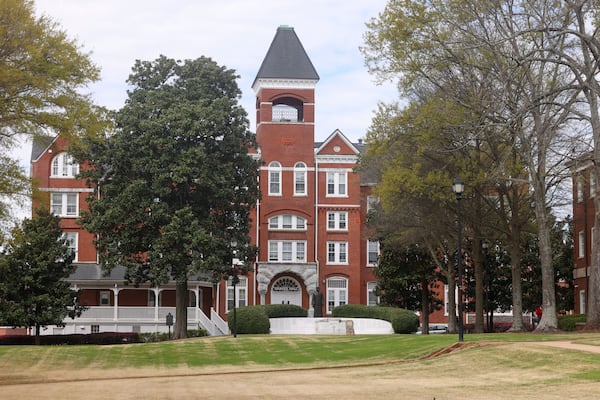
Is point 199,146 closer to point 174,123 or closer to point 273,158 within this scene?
point 174,123

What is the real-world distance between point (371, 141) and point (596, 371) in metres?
25.3

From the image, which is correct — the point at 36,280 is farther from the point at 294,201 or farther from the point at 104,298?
the point at 294,201

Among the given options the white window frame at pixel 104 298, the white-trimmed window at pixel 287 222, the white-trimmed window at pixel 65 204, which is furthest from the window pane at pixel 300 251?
the white-trimmed window at pixel 65 204

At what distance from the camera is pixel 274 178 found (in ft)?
233

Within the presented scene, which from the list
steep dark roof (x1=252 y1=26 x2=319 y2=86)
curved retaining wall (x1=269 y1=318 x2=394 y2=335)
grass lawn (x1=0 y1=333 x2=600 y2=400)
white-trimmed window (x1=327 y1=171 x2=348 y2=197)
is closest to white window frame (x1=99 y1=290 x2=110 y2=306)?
curved retaining wall (x1=269 y1=318 x2=394 y2=335)

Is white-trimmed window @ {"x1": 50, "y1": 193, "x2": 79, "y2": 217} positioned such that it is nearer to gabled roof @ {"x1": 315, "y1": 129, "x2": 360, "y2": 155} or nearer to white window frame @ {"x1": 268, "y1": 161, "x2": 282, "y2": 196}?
white window frame @ {"x1": 268, "y1": 161, "x2": 282, "y2": 196}

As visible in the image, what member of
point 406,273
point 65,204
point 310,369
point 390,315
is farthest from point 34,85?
point 65,204

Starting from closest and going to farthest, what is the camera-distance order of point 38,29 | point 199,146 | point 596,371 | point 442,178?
point 596,371
point 38,29
point 442,178
point 199,146

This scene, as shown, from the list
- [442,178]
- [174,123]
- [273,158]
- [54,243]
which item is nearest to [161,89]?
[174,123]

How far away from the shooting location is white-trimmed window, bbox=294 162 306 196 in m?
71.2

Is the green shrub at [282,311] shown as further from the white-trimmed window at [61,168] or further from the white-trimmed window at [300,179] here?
the white-trimmed window at [61,168]

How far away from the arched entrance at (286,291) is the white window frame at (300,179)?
658 cm

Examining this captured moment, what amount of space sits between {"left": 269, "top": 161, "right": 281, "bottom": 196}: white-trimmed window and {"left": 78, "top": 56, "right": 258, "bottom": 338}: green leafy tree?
19.5 metres

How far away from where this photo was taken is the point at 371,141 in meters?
45.2
